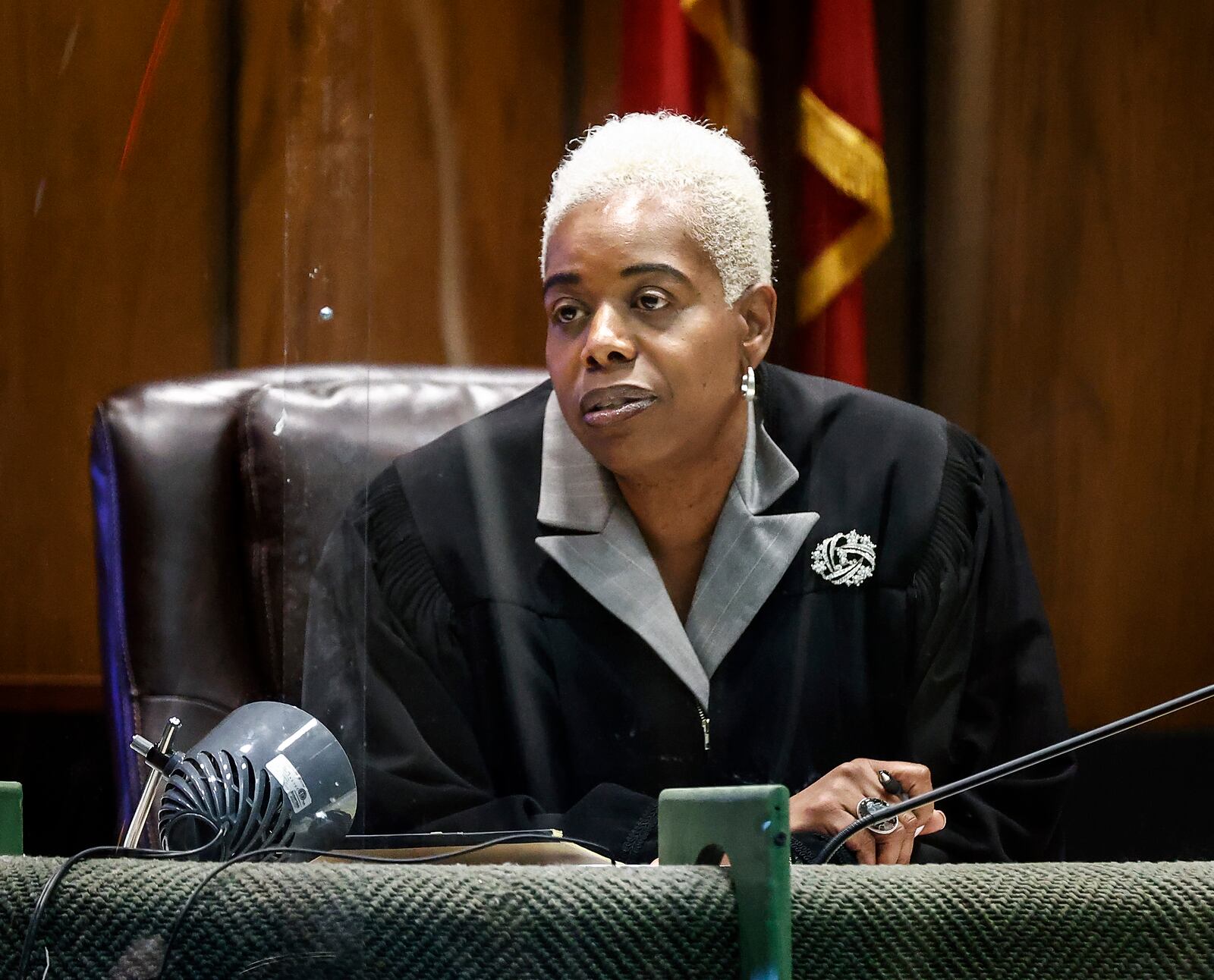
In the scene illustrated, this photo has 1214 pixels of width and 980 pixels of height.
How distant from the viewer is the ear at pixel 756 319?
1290mm

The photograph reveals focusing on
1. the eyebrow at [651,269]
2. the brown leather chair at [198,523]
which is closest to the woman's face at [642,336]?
the eyebrow at [651,269]

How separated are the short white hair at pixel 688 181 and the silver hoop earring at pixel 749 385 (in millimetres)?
71

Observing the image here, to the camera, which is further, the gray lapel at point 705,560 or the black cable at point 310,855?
the gray lapel at point 705,560

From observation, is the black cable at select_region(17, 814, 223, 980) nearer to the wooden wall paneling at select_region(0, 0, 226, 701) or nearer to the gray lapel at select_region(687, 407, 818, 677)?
the gray lapel at select_region(687, 407, 818, 677)

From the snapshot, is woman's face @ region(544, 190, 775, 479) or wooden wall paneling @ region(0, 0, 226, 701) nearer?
woman's face @ region(544, 190, 775, 479)

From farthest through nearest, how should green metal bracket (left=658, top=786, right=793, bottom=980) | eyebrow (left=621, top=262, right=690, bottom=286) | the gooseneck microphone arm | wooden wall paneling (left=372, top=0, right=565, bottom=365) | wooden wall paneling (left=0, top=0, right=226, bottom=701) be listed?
wooden wall paneling (left=0, top=0, right=226, bottom=701) < wooden wall paneling (left=372, top=0, right=565, bottom=365) < eyebrow (left=621, top=262, right=690, bottom=286) < the gooseneck microphone arm < green metal bracket (left=658, top=786, right=793, bottom=980)

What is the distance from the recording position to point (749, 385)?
1.31 m

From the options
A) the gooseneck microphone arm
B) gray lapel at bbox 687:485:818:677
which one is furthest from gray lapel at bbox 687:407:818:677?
the gooseneck microphone arm

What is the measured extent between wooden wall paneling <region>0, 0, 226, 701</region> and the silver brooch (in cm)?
71

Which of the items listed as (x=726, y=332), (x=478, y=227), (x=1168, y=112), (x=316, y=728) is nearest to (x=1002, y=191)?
(x=1168, y=112)

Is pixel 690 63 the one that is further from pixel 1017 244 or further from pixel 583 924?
pixel 583 924

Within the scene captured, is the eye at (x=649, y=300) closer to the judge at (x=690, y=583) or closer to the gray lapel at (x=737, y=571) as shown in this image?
the judge at (x=690, y=583)

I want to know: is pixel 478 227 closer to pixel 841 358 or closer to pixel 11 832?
pixel 841 358

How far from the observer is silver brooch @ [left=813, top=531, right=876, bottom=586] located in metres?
1.30
